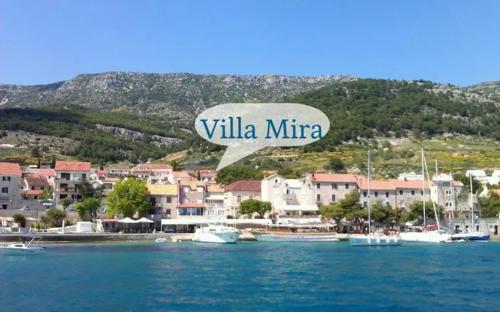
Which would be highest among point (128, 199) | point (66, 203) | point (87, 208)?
point (128, 199)

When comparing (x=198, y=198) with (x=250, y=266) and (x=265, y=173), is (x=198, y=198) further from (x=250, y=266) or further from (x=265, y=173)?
(x=250, y=266)

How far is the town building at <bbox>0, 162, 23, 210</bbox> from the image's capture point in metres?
74.1

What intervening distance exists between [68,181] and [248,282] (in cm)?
5647

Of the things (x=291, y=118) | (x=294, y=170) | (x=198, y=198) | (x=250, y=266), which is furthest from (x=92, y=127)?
(x=250, y=266)

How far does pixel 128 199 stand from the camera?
72.3 meters

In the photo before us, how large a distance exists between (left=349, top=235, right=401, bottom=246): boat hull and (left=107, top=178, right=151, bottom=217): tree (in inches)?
996

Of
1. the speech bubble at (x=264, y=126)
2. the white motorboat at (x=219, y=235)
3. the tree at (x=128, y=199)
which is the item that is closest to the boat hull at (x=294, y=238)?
the white motorboat at (x=219, y=235)

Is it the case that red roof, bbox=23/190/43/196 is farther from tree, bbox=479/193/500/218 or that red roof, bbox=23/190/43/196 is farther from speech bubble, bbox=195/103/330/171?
tree, bbox=479/193/500/218

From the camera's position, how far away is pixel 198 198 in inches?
3182

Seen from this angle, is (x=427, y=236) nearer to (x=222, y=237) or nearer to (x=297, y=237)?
(x=297, y=237)

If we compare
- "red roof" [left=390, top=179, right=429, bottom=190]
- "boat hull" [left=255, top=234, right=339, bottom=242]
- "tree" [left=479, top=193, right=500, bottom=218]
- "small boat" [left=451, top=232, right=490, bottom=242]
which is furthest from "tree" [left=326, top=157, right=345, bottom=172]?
"boat hull" [left=255, top=234, right=339, bottom=242]

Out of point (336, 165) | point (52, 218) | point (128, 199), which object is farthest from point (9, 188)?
point (336, 165)

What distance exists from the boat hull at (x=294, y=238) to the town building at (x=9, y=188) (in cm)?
2983

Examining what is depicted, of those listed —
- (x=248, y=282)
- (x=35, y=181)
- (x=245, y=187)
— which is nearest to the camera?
(x=248, y=282)
